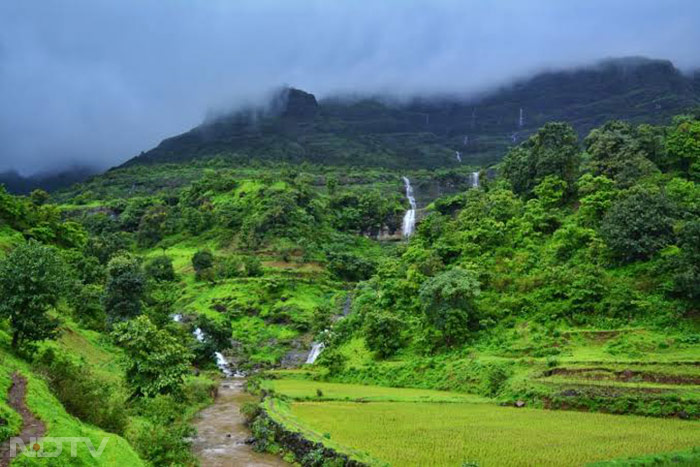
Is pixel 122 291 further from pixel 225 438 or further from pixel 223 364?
pixel 225 438

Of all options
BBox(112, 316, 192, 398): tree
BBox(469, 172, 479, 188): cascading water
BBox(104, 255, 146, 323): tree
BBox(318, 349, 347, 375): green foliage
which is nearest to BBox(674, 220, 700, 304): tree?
BBox(318, 349, 347, 375): green foliage

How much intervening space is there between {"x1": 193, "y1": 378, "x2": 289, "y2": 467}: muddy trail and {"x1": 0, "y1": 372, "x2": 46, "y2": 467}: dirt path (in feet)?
30.5

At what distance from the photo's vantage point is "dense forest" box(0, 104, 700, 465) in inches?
1077

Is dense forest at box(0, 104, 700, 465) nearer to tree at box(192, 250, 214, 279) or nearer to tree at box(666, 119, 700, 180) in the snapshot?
tree at box(666, 119, 700, 180)

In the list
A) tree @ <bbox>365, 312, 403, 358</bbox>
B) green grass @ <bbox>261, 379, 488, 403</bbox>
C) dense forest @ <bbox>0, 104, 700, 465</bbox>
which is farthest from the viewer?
tree @ <bbox>365, 312, 403, 358</bbox>

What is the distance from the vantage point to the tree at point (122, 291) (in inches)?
2159

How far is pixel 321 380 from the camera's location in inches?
2112

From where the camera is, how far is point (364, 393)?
41625 millimetres

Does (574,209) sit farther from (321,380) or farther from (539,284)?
(321,380)

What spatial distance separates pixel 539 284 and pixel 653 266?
9756 mm

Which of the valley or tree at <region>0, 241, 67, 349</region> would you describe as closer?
the valley

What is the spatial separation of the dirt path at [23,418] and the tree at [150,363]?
11608 mm

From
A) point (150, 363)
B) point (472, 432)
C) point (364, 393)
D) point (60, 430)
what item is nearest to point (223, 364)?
point (364, 393)

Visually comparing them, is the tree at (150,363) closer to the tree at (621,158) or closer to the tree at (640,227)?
the tree at (640,227)
